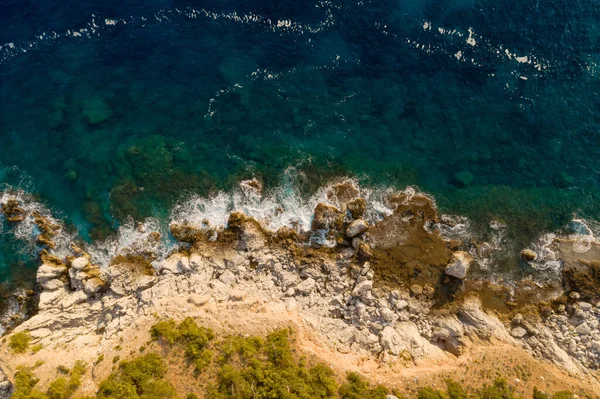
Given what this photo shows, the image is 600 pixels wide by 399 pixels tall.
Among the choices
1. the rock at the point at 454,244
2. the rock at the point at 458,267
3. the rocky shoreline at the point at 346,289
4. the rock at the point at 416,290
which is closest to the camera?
the rocky shoreline at the point at 346,289

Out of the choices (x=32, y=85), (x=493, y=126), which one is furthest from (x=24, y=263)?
(x=493, y=126)

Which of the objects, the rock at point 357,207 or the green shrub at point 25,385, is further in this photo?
the rock at point 357,207

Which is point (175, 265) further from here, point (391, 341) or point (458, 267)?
point (458, 267)

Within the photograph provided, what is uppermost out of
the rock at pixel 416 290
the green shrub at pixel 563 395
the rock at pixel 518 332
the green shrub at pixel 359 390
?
the rock at pixel 416 290

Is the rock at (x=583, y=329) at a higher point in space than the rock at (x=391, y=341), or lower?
lower

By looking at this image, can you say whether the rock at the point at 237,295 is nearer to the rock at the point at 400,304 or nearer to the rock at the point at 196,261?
the rock at the point at 196,261

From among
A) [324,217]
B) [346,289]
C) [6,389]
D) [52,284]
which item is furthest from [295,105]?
[6,389]

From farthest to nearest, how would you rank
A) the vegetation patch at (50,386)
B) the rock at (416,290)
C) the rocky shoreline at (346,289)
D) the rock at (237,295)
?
the rock at (416,290), the rock at (237,295), the rocky shoreline at (346,289), the vegetation patch at (50,386)

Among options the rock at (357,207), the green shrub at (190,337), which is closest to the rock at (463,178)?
the rock at (357,207)
